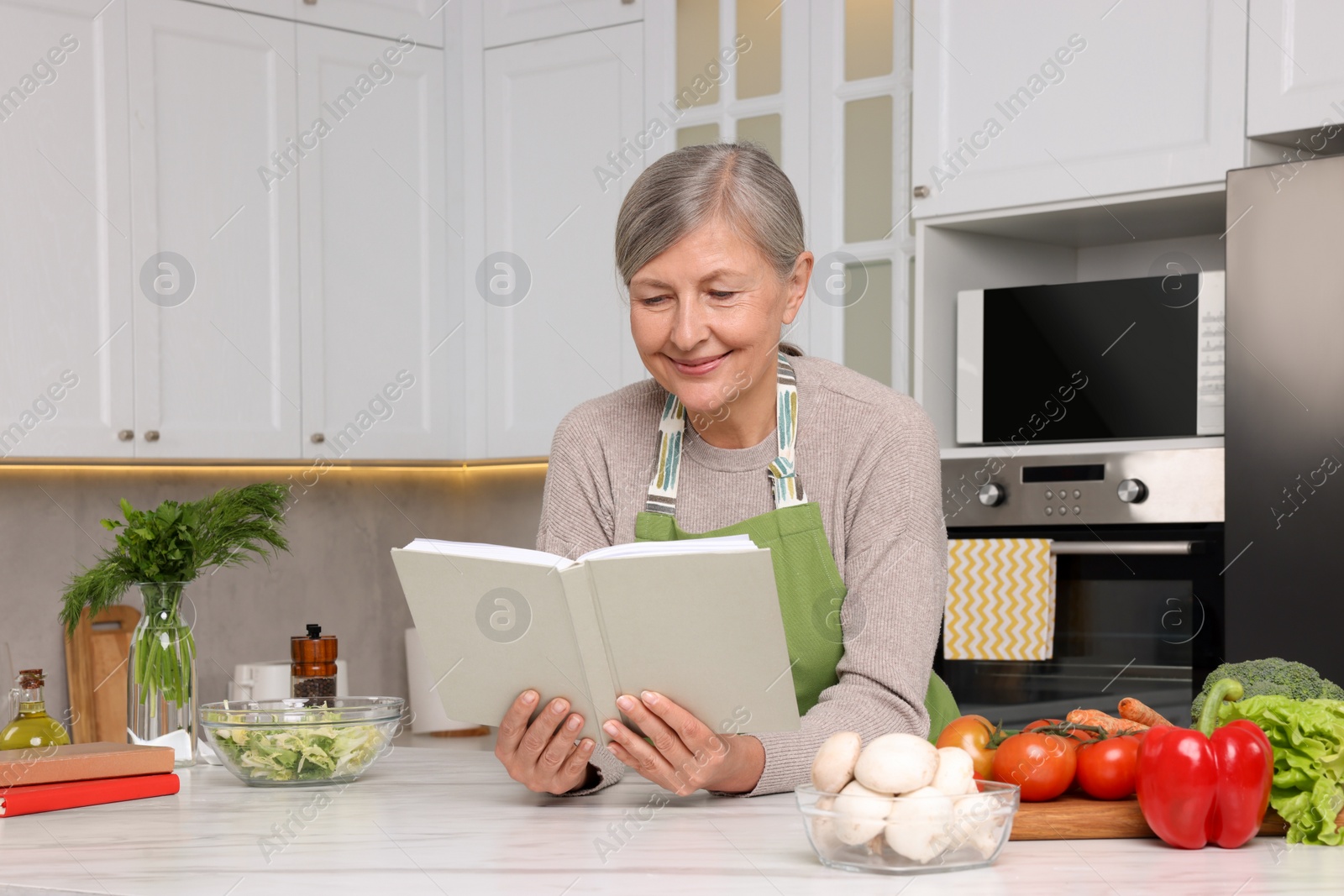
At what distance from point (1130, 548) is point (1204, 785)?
1484mm

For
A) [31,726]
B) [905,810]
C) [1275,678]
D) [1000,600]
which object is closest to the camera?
[905,810]

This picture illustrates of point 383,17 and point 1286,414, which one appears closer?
point 1286,414

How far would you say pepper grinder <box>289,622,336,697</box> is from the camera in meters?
1.65

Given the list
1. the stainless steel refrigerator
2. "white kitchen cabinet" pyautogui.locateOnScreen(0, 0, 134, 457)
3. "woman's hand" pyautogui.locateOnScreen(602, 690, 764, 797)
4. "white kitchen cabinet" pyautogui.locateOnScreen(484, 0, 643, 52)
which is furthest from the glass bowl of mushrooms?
"white kitchen cabinet" pyautogui.locateOnScreen(484, 0, 643, 52)

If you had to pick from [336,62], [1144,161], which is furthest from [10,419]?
[1144,161]

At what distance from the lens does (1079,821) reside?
1.11 m

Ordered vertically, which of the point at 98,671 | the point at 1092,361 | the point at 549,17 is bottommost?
the point at 98,671

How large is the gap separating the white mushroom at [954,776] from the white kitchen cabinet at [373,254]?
236 centimetres

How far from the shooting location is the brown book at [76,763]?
4.59 ft

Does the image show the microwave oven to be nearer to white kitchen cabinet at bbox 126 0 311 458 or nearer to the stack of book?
white kitchen cabinet at bbox 126 0 311 458

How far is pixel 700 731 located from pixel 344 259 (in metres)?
2.19

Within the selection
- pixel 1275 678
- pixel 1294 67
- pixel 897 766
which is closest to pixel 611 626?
pixel 897 766

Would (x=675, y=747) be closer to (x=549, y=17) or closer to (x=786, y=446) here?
(x=786, y=446)

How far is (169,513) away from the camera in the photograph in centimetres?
172
